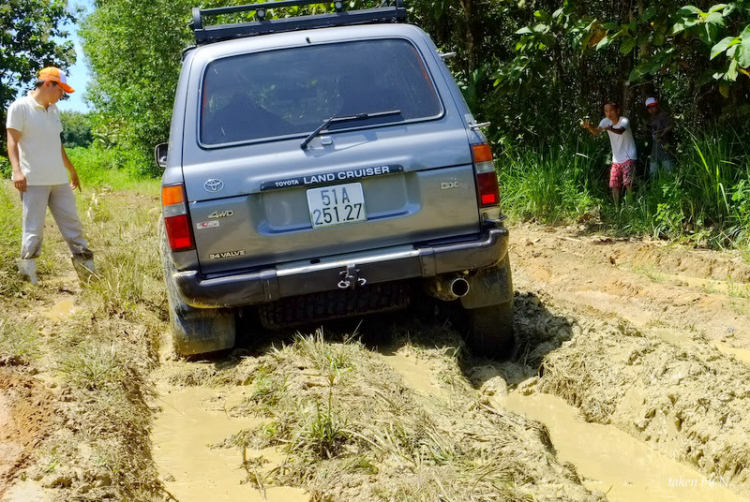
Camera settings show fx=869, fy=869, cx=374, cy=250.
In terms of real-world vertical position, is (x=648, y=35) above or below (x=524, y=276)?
above

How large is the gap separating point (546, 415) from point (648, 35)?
4815 millimetres

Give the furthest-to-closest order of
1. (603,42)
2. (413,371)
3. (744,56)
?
(603,42), (744,56), (413,371)

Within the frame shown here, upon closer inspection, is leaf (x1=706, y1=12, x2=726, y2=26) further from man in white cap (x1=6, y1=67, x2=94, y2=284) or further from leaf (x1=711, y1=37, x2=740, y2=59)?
man in white cap (x1=6, y1=67, x2=94, y2=284)

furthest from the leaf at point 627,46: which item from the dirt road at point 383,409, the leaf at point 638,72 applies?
the dirt road at point 383,409

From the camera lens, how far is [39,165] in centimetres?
700

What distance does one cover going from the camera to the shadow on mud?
479 cm

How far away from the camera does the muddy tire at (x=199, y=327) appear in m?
4.69

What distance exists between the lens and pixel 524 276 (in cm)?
754

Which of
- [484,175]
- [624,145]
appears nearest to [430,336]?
[484,175]

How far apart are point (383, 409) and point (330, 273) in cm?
92

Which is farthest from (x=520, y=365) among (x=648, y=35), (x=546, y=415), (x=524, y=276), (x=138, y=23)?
(x=138, y=23)

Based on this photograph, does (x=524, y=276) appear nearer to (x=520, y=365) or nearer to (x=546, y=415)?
(x=520, y=365)

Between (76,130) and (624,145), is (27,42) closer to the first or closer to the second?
(624,145)

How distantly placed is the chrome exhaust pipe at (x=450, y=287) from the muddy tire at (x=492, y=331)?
1.08 feet
